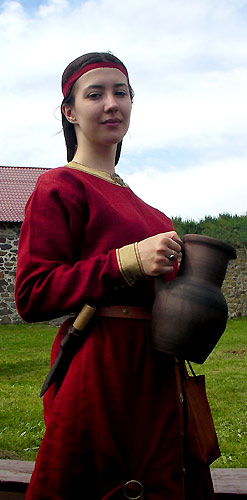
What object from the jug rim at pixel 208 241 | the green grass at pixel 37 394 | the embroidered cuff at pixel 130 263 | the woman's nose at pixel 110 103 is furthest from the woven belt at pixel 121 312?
the green grass at pixel 37 394

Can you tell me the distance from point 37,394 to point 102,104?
196 inches

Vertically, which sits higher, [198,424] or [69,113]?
[69,113]

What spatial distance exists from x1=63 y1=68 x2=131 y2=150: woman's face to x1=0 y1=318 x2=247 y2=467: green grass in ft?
9.59

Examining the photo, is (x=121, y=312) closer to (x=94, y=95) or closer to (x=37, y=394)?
(x=94, y=95)

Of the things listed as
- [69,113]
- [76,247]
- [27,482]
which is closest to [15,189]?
[27,482]

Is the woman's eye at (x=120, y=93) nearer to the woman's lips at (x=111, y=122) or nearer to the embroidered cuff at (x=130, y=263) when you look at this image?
the woman's lips at (x=111, y=122)

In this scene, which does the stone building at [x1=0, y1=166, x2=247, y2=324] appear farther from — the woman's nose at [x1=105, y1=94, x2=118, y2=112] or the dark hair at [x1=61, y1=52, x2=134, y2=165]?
the woman's nose at [x1=105, y1=94, x2=118, y2=112]

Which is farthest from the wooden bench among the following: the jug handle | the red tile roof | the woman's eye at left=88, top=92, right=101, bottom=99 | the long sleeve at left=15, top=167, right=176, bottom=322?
the red tile roof

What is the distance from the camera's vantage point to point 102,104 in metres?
1.80

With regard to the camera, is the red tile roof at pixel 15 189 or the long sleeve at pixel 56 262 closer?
the long sleeve at pixel 56 262

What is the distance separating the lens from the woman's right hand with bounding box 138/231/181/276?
157cm

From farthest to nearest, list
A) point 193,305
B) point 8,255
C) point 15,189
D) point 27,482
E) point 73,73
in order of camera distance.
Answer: point 15,189 < point 8,255 < point 27,482 < point 73,73 < point 193,305

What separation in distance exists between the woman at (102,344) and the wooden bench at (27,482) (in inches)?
29.0

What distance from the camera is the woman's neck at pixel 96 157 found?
75.1 inches
